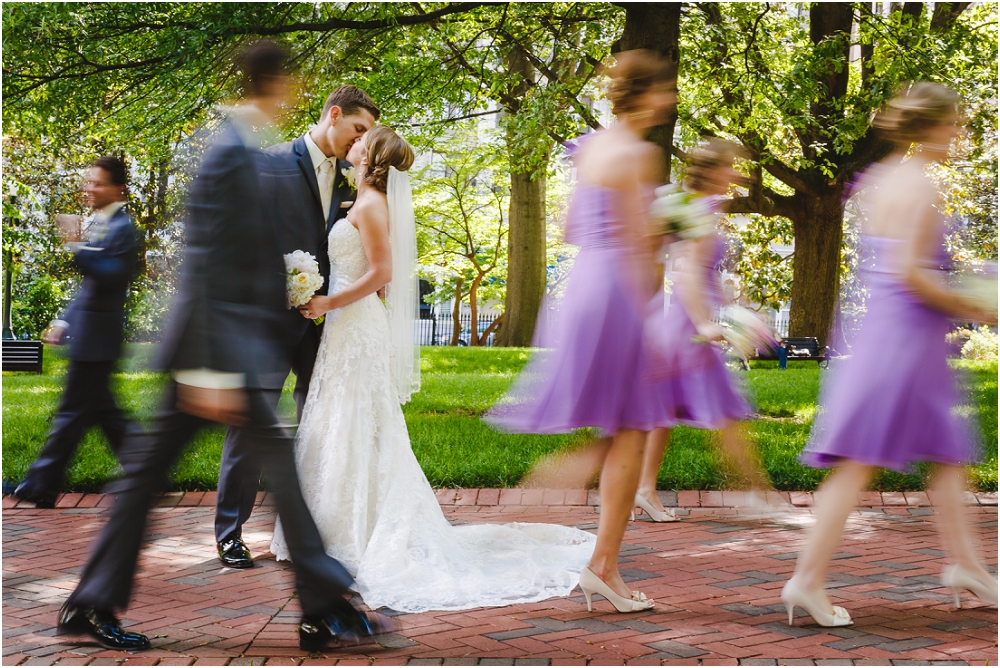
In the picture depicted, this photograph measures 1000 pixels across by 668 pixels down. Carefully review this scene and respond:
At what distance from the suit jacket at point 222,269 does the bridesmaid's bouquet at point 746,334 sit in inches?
107

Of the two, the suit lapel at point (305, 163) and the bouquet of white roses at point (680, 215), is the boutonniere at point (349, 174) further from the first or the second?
the bouquet of white roses at point (680, 215)

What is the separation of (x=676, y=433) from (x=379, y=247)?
13.6ft

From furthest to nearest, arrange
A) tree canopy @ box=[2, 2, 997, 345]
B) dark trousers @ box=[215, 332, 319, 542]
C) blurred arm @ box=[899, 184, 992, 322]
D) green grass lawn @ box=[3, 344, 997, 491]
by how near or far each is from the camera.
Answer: tree canopy @ box=[2, 2, 997, 345], green grass lawn @ box=[3, 344, 997, 491], dark trousers @ box=[215, 332, 319, 542], blurred arm @ box=[899, 184, 992, 322]

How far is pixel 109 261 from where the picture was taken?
571cm

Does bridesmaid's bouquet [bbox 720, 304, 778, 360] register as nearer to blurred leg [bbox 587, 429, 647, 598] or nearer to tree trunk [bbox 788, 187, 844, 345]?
blurred leg [bbox 587, 429, 647, 598]

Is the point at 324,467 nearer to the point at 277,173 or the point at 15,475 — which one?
the point at 277,173

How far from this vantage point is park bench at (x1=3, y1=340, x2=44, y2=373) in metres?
13.8

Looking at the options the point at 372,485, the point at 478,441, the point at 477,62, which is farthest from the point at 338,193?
the point at 477,62

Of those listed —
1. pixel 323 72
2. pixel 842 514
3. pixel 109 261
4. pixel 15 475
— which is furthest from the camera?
pixel 323 72

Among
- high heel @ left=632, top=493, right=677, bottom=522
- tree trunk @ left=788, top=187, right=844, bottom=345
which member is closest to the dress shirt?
high heel @ left=632, top=493, right=677, bottom=522

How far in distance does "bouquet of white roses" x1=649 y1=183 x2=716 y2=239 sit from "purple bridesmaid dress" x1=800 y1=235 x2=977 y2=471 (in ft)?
2.88

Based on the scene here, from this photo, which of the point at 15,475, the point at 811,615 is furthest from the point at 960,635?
the point at 15,475

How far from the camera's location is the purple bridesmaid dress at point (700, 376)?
486 centimetres

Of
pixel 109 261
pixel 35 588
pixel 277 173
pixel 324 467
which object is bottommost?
pixel 35 588
